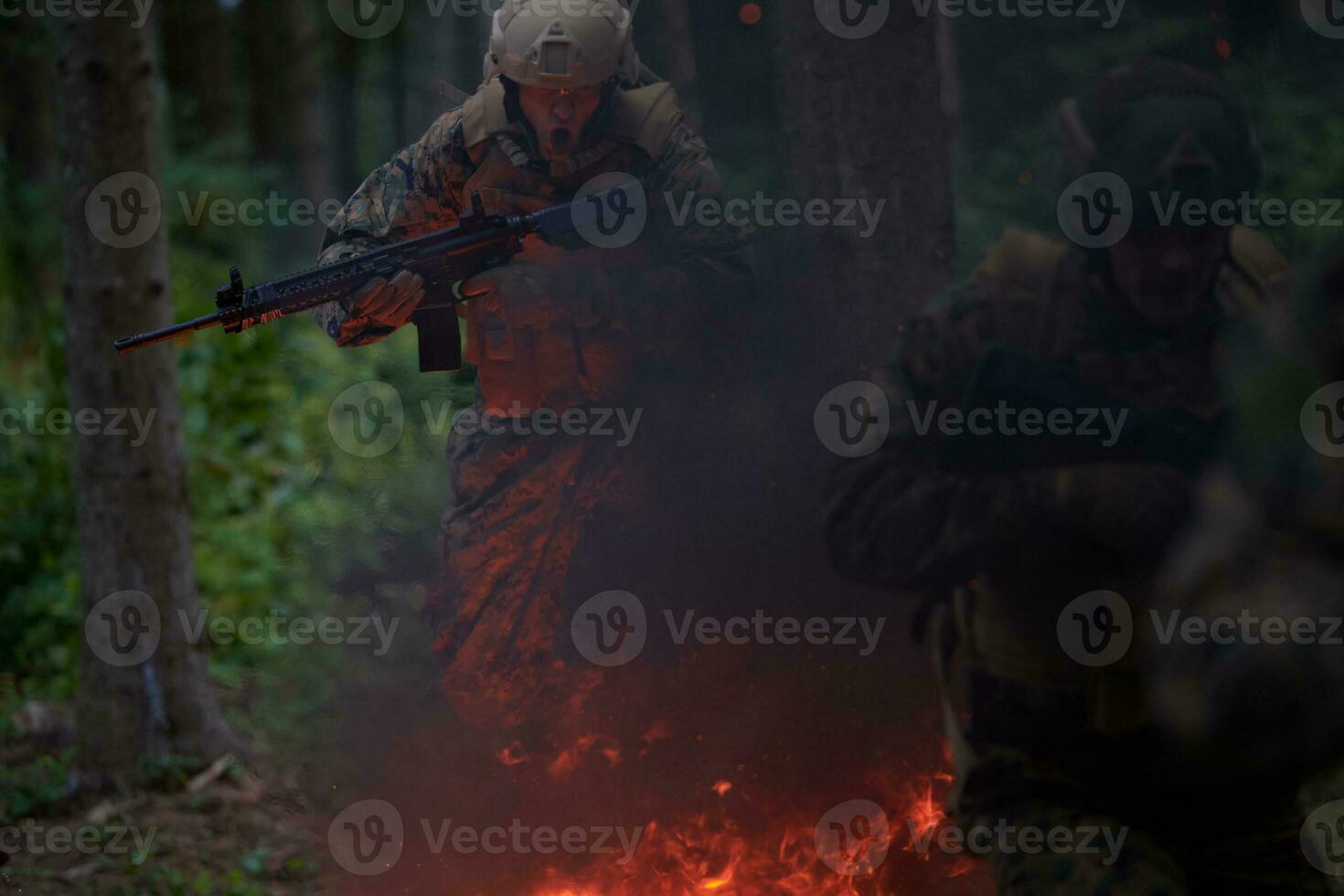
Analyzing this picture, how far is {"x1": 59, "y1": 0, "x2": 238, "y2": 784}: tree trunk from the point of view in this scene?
5.87m

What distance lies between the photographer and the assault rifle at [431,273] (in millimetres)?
3814

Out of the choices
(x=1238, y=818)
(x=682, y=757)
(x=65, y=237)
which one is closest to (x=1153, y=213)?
(x=1238, y=818)

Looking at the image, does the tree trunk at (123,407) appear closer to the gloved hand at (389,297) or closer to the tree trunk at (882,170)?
the gloved hand at (389,297)

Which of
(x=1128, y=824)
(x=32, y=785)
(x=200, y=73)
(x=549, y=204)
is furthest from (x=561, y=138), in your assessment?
(x=200, y=73)

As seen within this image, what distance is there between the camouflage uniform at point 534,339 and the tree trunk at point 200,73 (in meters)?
11.2

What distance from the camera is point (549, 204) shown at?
4.02 m

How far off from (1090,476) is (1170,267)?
63 centimetres

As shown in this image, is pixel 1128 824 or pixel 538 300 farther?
pixel 538 300

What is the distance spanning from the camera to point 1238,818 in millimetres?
3482

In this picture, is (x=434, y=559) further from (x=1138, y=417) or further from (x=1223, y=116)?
(x=1223, y=116)

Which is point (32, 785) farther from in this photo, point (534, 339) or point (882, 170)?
point (882, 170)

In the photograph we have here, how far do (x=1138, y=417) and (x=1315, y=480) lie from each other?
1018 millimetres

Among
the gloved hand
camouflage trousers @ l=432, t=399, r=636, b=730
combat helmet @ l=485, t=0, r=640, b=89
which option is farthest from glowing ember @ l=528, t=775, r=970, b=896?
combat helmet @ l=485, t=0, r=640, b=89

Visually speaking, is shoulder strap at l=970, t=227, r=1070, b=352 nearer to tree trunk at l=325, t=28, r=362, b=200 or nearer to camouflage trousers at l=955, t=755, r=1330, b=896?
camouflage trousers at l=955, t=755, r=1330, b=896
